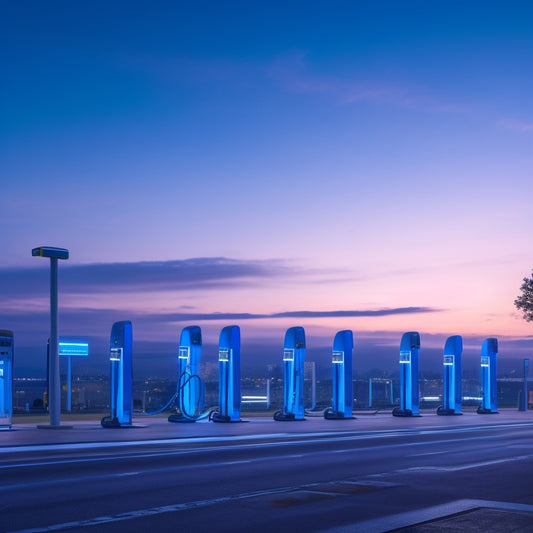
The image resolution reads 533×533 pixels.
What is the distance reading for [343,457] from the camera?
58.0 ft

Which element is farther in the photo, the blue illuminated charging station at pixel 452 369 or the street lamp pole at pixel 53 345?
the blue illuminated charging station at pixel 452 369

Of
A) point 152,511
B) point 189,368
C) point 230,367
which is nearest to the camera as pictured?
point 152,511

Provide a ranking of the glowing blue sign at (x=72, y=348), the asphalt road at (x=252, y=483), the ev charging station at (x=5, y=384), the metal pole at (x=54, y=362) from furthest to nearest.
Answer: the glowing blue sign at (x=72, y=348)
the metal pole at (x=54, y=362)
the ev charging station at (x=5, y=384)
the asphalt road at (x=252, y=483)

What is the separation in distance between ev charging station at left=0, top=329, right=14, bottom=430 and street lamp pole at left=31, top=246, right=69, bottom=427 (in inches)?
50.7

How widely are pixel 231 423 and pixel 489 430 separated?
31.4 ft

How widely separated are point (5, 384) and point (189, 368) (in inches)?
301

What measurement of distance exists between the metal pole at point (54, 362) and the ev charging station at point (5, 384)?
1289 mm

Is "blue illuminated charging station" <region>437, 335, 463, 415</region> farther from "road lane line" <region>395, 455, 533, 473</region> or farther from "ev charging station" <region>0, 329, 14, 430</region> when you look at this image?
"road lane line" <region>395, 455, 533, 473</region>

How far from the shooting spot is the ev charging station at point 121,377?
28016mm

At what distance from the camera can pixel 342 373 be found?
36.0 metres

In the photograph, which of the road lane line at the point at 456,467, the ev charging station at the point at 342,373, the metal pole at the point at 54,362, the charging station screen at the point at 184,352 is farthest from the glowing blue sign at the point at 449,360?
the road lane line at the point at 456,467

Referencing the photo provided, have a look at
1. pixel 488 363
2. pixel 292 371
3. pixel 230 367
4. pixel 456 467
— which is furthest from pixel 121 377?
pixel 488 363

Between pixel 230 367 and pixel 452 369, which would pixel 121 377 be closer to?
pixel 230 367

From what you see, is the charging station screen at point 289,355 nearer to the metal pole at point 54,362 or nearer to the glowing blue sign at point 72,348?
the glowing blue sign at point 72,348
